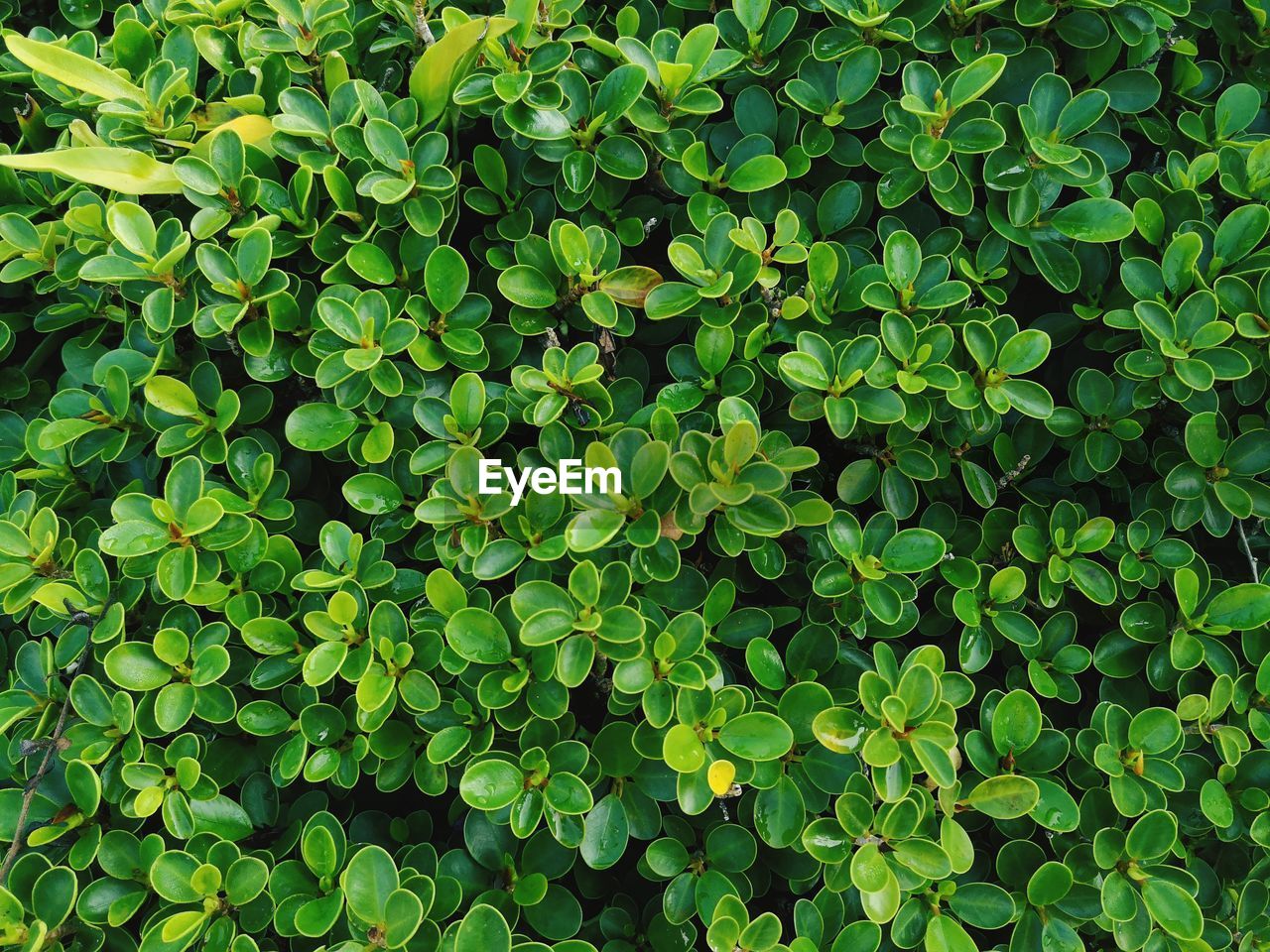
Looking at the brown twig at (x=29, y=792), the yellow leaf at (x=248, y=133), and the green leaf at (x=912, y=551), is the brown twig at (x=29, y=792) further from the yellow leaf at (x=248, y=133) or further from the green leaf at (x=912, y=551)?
the green leaf at (x=912, y=551)

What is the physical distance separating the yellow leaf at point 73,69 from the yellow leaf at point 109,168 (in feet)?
0.39

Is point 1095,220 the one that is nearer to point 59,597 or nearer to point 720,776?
point 720,776

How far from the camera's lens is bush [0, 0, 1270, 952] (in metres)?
1.27

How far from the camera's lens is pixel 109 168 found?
4.72ft

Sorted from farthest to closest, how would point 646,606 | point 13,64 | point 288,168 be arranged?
point 13,64, point 288,168, point 646,606

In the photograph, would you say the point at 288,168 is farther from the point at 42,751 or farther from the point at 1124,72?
the point at 1124,72

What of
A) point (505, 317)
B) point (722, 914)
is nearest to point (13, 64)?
point (505, 317)

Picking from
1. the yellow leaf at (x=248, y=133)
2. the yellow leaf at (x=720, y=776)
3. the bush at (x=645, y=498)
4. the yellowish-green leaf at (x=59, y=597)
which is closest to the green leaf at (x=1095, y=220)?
the bush at (x=645, y=498)

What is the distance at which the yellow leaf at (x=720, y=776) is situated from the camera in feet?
4.00

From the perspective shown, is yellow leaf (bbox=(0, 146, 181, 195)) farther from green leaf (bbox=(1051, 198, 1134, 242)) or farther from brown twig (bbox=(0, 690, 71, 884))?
green leaf (bbox=(1051, 198, 1134, 242))

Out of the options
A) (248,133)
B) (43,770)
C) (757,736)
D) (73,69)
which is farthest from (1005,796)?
(73,69)

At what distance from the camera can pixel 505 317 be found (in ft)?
5.15

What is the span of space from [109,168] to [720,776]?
128 cm

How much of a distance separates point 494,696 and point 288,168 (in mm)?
971
